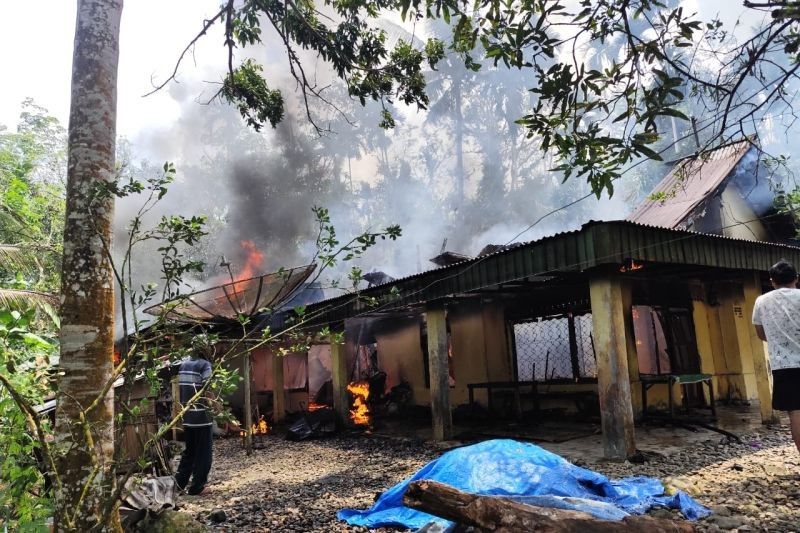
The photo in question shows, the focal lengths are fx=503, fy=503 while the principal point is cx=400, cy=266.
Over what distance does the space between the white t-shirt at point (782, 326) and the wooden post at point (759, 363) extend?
480 cm

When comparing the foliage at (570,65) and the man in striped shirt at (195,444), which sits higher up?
the foliage at (570,65)

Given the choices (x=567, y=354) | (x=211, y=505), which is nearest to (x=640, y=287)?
(x=567, y=354)

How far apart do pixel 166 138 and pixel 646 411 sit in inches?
1166

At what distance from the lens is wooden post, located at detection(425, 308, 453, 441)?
9953mm

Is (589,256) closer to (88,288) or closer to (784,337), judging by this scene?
(784,337)

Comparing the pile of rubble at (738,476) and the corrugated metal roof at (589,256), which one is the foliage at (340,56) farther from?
the pile of rubble at (738,476)

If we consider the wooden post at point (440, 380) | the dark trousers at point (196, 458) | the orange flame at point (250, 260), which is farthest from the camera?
the orange flame at point (250, 260)

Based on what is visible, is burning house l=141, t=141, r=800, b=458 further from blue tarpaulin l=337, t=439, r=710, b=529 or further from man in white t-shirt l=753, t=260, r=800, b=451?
blue tarpaulin l=337, t=439, r=710, b=529

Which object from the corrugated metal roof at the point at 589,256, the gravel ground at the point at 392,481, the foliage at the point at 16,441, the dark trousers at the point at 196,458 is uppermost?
the corrugated metal roof at the point at 589,256

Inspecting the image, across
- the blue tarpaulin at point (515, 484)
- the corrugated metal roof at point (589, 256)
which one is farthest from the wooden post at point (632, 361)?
the blue tarpaulin at point (515, 484)

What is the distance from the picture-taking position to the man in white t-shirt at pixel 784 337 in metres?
4.62

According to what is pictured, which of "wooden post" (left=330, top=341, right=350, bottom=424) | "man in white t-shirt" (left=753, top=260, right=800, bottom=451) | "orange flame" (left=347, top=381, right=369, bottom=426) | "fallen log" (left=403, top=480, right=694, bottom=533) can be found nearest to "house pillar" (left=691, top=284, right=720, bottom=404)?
"man in white t-shirt" (left=753, top=260, right=800, bottom=451)

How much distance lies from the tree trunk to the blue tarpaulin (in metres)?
2.60

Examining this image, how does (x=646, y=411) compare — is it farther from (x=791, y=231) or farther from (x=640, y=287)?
(x=791, y=231)
